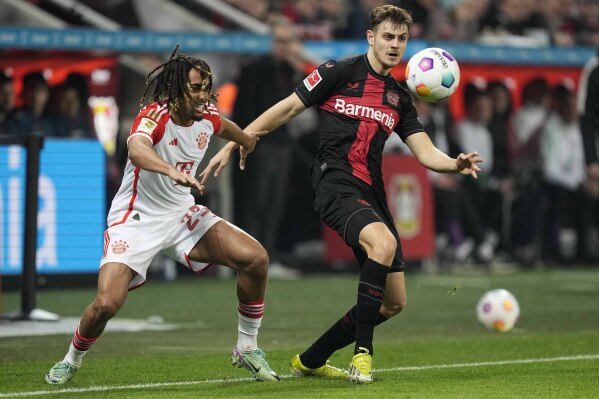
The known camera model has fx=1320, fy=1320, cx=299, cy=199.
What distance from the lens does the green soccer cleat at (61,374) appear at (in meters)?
8.34

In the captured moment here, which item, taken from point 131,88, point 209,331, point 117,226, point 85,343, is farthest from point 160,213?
point 131,88

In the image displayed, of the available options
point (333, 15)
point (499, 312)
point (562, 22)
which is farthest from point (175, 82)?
point (562, 22)

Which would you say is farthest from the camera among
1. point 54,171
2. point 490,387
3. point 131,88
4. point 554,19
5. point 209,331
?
point 554,19

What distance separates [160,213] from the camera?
8.58 meters

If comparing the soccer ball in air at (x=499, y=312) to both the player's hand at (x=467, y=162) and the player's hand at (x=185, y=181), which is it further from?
the player's hand at (x=185, y=181)

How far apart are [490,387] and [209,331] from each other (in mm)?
4373

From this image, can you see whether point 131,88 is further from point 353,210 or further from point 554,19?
point 353,210

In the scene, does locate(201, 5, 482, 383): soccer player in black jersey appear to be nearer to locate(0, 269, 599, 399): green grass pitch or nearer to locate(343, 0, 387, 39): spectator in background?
locate(0, 269, 599, 399): green grass pitch

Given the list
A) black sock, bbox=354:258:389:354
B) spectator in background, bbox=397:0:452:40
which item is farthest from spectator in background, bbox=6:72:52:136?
black sock, bbox=354:258:389:354

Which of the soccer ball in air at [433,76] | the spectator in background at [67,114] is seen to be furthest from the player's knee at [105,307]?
the spectator in background at [67,114]

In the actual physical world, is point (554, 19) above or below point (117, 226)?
above

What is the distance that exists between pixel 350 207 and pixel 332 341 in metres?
0.92

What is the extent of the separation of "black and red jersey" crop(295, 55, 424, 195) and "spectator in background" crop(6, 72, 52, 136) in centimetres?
785

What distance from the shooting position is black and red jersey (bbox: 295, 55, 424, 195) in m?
8.73
